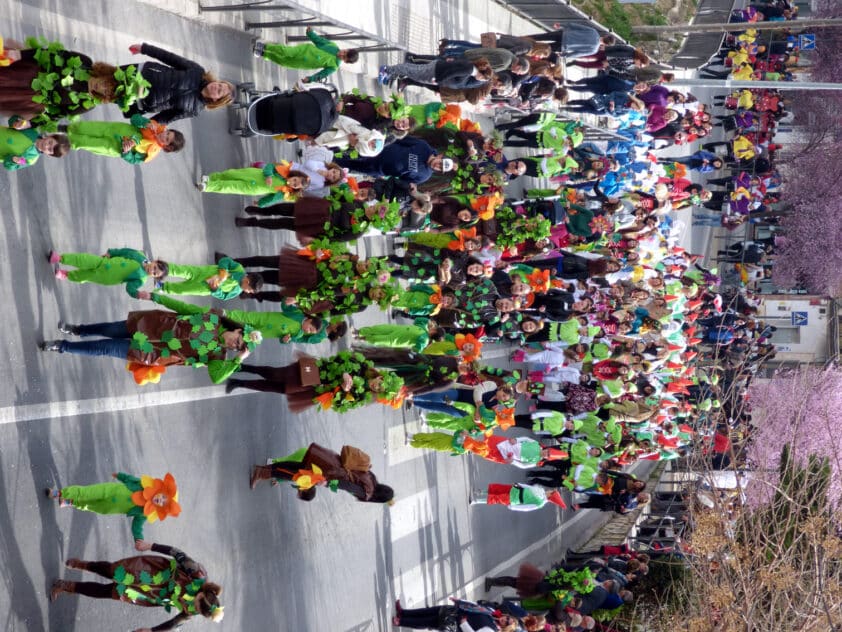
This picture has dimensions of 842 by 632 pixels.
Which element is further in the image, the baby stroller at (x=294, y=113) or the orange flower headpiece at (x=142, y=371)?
the baby stroller at (x=294, y=113)

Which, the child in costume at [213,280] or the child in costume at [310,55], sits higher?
the child in costume at [310,55]

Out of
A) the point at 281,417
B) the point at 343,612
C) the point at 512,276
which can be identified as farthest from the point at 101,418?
the point at 512,276

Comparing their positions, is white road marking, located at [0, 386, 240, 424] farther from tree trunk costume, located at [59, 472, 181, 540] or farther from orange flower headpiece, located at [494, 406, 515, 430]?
orange flower headpiece, located at [494, 406, 515, 430]

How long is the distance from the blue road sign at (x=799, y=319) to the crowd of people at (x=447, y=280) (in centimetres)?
1201

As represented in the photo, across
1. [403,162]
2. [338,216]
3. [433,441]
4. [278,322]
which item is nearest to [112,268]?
[278,322]

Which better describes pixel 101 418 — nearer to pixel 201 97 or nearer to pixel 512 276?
pixel 201 97

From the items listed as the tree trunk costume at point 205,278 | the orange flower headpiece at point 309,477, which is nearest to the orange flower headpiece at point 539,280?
the orange flower headpiece at point 309,477

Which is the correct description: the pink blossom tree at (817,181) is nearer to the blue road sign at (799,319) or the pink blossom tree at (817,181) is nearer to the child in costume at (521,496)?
the blue road sign at (799,319)

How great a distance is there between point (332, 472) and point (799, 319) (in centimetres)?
2585

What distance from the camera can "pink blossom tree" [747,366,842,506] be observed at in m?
18.4

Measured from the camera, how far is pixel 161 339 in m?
9.12

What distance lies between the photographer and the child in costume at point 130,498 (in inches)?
343

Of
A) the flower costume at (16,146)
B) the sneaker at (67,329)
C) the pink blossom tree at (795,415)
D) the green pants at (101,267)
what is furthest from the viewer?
the pink blossom tree at (795,415)

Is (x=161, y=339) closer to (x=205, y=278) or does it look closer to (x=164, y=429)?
(x=205, y=278)
